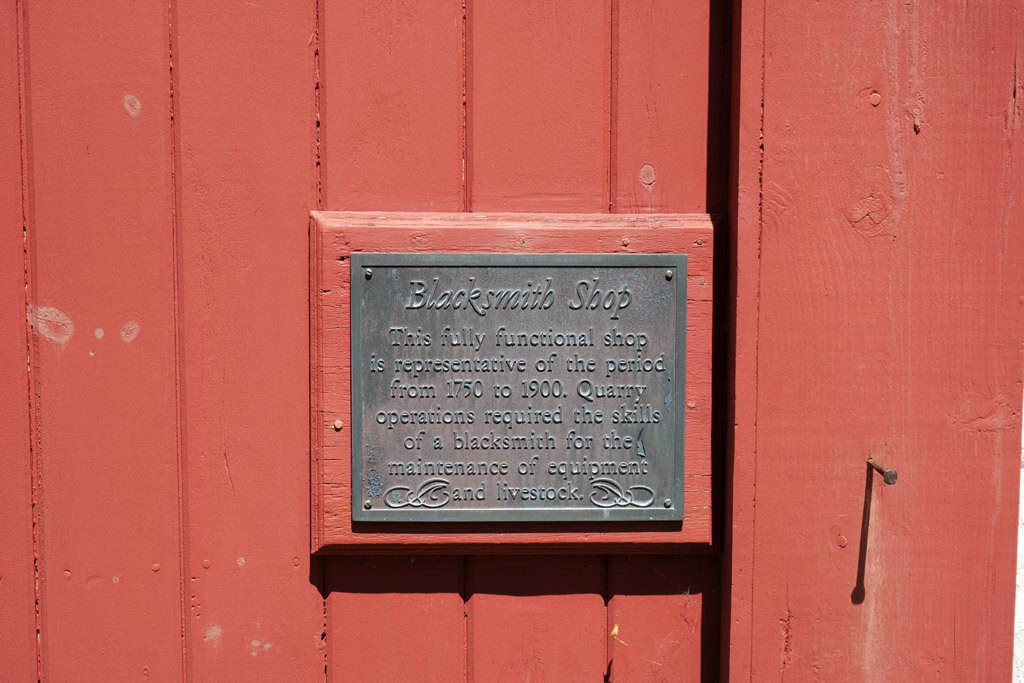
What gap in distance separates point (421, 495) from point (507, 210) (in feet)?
1.62

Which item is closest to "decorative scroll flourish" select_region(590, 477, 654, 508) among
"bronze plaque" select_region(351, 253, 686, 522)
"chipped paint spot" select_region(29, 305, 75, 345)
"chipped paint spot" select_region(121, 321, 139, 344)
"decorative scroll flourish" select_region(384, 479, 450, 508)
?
"bronze plaque" select_region(351, 253, 686, 522)

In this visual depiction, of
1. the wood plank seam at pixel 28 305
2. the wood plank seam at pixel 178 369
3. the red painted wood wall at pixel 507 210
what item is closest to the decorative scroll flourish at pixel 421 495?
the red painted wood wall at pixel 507 210

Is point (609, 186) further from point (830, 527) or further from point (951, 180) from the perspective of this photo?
point (830, 527)

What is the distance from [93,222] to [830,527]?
1.29 m

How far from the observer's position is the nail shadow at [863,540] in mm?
1110

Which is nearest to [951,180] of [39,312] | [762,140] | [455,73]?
[762,140]

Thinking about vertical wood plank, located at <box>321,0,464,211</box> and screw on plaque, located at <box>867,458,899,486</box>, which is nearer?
screw on plaque, located at <box>867,458,899,486</box>

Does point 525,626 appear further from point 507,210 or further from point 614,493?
point 507,210

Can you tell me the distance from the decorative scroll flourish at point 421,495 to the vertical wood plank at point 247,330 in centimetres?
16

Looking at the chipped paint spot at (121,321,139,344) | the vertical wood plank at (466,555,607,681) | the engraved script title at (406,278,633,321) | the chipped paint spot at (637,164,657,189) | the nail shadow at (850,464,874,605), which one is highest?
the chipped paint spot at (637,164,657,189)

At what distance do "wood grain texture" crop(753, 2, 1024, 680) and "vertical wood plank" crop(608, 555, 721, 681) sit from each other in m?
0.13

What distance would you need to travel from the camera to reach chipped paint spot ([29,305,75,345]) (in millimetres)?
1167

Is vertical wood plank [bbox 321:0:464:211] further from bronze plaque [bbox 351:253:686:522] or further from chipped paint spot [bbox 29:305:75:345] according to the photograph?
chipped paint spot [bbox 29:305:75:345]

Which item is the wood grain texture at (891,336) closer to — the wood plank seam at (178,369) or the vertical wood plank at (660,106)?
the vertical wood plank at (660,106)
